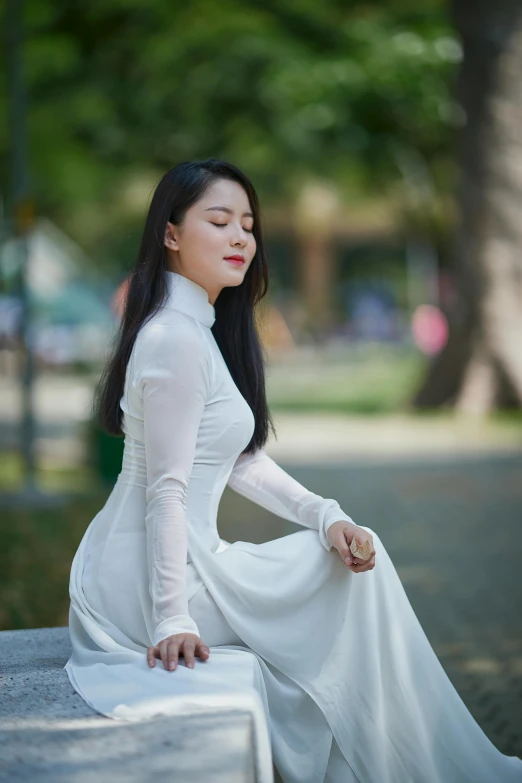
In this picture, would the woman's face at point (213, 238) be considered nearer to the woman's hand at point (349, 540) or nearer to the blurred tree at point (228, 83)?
the woman's hand at point (349, 540)

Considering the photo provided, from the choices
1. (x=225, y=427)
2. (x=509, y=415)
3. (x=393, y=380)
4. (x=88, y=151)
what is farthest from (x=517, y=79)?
(x=225, y=427)

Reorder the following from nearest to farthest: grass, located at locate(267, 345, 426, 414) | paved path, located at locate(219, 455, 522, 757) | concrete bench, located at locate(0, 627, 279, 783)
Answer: concrete bench, located at locate(0, 627, 279, 783) < paved path, located at locate(219, 455, 522, 757) < grass, located at locate(267, 345, 426, 414)

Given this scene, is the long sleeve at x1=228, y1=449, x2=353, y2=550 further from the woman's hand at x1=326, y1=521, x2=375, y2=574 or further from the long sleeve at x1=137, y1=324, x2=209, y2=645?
the long sleeve at x1=137, y1=324, x2=209, y2=645

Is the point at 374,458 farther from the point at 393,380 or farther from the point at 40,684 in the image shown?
the point at 393,380

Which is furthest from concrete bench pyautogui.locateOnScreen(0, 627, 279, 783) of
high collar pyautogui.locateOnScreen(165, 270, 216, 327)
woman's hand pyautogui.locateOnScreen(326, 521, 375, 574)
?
high collar pyautogui.locateOnScreen(165, 270, 216, 327)

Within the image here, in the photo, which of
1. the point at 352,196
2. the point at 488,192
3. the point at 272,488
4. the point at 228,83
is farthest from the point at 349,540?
the point at 352,196

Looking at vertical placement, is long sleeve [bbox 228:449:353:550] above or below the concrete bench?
above

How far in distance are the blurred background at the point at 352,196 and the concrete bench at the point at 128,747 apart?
4.23 feet

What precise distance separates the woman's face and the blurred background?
0.32 m

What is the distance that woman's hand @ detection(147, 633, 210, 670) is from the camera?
284 centimetres

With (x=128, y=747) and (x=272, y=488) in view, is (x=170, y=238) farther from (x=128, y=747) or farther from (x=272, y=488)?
(x=128, y=747)

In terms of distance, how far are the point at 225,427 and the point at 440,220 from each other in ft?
96.6

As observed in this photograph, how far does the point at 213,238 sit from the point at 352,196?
28304 mm

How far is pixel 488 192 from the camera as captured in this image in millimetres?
16891
